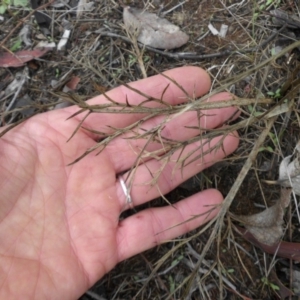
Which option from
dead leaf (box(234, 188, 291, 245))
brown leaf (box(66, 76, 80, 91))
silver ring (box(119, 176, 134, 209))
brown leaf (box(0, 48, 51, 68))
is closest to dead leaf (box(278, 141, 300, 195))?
dead leaf (box(234, 188, 291, 245))

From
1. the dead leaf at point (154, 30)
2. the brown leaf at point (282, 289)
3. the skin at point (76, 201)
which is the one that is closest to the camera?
the skin at point (76, 201)

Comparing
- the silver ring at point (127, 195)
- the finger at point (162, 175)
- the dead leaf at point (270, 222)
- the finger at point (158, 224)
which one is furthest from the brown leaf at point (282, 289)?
the silver ring at point (127, 195)

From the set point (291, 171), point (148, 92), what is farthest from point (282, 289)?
point (148, 92)

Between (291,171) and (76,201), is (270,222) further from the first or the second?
(76,201)

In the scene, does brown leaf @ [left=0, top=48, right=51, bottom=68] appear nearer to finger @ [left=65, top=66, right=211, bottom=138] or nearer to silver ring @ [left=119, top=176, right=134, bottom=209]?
finger @ [left=65, top=66, right=211, bottom=138]

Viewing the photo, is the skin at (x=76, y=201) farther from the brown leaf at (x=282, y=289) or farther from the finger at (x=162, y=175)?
the brown leaf at (x=282, y=289)

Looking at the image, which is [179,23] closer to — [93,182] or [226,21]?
[226,21]

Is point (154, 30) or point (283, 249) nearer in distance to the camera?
point (283, 249)
